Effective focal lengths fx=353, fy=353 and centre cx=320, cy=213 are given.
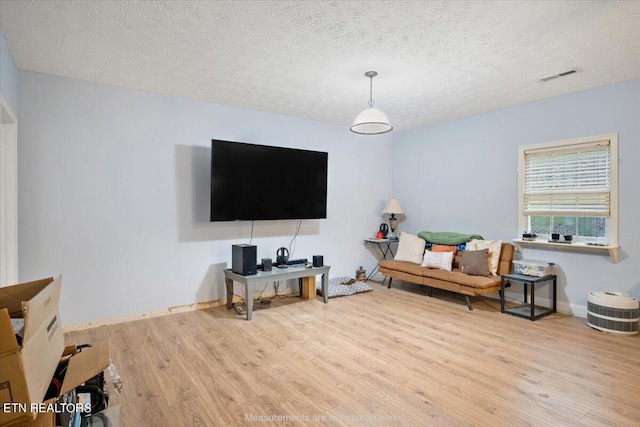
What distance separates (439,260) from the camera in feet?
15.6

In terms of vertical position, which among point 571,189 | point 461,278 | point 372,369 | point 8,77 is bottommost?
point 372,369

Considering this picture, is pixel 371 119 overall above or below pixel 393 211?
above

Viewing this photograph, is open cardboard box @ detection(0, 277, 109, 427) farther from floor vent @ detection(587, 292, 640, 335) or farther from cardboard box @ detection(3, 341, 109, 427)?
floor vent @ detection(587, 292, 640, 335)

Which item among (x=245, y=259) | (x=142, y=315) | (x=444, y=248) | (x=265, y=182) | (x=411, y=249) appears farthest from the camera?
(x=411, y=249)

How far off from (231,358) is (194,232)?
72.0 inches

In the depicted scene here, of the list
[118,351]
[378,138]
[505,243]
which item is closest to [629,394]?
[505,243]

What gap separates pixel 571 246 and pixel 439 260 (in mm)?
1470

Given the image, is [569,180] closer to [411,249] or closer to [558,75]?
[558,75]

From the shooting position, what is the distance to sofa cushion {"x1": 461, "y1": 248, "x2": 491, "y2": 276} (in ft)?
→ 14.2

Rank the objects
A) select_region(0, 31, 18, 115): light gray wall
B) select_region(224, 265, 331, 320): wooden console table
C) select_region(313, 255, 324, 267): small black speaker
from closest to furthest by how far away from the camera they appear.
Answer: select_region(0, 31, 18, 115): light gray wall < select_region(224, 265, 331, 320): wooden console table < select_region(313, 255, 324, 267): small black speaker

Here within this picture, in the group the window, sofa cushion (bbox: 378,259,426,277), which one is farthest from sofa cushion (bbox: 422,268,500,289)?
the window

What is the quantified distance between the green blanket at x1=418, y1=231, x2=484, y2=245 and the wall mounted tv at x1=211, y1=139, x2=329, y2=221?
1.62 metres

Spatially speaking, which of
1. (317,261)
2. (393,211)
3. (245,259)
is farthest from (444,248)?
(245,259)

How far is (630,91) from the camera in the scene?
3598 mm
